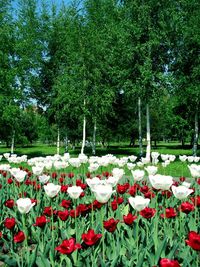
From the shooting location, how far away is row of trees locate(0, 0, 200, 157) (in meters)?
22.4

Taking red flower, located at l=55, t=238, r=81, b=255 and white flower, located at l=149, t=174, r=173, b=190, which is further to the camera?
white flower, located at l=149, t=174, r=173, b=190

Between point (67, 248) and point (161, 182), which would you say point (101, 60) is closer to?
point (161, 182)

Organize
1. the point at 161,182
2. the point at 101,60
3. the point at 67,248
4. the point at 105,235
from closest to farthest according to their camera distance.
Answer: the point at 67,248, the point at 161,182, the point at 105,235, the point at 101,60

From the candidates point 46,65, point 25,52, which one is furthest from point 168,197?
point 46,65

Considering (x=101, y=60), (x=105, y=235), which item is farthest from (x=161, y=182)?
(x=101, y=60)

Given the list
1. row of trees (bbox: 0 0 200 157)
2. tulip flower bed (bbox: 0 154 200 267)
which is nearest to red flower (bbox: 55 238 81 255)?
tulip flower bed (bbox: 0 154 200 267)

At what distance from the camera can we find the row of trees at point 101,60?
22.4 m

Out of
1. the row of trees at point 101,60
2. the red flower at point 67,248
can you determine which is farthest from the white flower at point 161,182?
the row of trees at point 101,60

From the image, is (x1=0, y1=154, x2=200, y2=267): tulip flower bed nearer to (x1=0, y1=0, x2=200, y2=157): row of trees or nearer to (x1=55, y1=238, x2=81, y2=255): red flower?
(x1=55, y1=238, x2=81, y2=255): red flower

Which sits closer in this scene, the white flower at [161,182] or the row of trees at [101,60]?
the white flower at [161,182]

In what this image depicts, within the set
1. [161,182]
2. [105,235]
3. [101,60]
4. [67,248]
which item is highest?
[101,60]

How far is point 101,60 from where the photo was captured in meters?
27.0

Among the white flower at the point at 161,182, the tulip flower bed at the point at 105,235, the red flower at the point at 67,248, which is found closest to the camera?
the red flower at the point at 67,248

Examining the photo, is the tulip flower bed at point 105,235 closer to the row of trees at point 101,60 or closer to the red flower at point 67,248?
the red flower at point 67,248
